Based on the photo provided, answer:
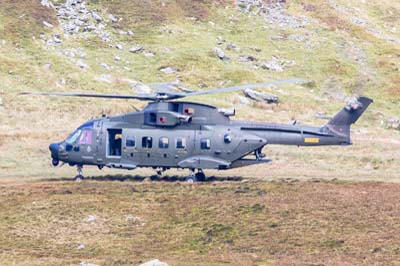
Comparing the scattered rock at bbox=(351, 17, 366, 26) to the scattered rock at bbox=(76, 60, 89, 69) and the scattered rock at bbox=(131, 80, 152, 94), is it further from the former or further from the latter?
the scattered rock at bbox=(76, 60, 89, 69)

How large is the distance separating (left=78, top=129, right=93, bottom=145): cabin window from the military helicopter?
0.05 metres

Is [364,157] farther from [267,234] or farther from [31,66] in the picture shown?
[31,66]

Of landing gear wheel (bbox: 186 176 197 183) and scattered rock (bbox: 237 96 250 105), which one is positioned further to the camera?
scattered rock (bbox: 237 96 250 105)

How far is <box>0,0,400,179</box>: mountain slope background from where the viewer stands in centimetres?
5388

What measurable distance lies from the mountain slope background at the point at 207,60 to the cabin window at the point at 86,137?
697cm

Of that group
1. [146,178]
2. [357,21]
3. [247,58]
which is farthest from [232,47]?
[146,178]

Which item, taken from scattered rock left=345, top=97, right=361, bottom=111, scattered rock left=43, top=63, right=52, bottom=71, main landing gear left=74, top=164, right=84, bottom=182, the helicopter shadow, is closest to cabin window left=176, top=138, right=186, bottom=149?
the helicopter shadow

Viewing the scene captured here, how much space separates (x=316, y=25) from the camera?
9138 cm

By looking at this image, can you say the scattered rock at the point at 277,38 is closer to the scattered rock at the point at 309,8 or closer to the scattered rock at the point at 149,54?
the scattered rock at the point at 309,8

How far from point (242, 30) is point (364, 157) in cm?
Answer: 4422

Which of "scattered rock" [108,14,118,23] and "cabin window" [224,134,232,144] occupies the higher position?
"scattered rock" [108,14,118,23]

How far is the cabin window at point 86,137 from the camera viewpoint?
37.9 m

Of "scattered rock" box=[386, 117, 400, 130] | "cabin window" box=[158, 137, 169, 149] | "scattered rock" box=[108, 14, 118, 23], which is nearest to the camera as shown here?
"cabin window" box=[158, 137, 169, 149]

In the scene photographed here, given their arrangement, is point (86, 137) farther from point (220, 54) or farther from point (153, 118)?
point (220, 54)
